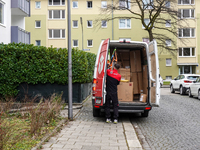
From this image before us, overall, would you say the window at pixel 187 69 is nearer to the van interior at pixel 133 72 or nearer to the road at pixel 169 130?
the road at pixel 169 130

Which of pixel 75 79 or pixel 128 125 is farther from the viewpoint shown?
pixel 75 79

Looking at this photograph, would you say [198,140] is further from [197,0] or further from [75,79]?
[197,0]

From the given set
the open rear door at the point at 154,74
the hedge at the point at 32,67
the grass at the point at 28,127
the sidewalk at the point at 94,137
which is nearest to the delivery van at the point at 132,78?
the open rear door at the point at 154,74

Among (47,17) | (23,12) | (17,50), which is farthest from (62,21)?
(17,50)

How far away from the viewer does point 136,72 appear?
10.1 metres

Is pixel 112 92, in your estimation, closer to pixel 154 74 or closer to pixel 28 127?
pixel 154 74

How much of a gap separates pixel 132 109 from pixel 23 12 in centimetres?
1472

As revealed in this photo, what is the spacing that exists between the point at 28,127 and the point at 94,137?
1.76 meters

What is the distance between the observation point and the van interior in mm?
9031

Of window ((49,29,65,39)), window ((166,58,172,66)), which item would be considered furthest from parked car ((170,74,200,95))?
window ((49,29,65,39))

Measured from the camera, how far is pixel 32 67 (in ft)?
36.5

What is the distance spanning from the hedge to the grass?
337 cm

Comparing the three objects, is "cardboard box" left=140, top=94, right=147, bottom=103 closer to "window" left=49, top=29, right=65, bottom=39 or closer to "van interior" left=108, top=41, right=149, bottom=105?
"van interior" left=108, top=41, right=149, bottom=105

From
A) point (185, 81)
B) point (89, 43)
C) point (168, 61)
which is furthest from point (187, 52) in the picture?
point (185, 81)
